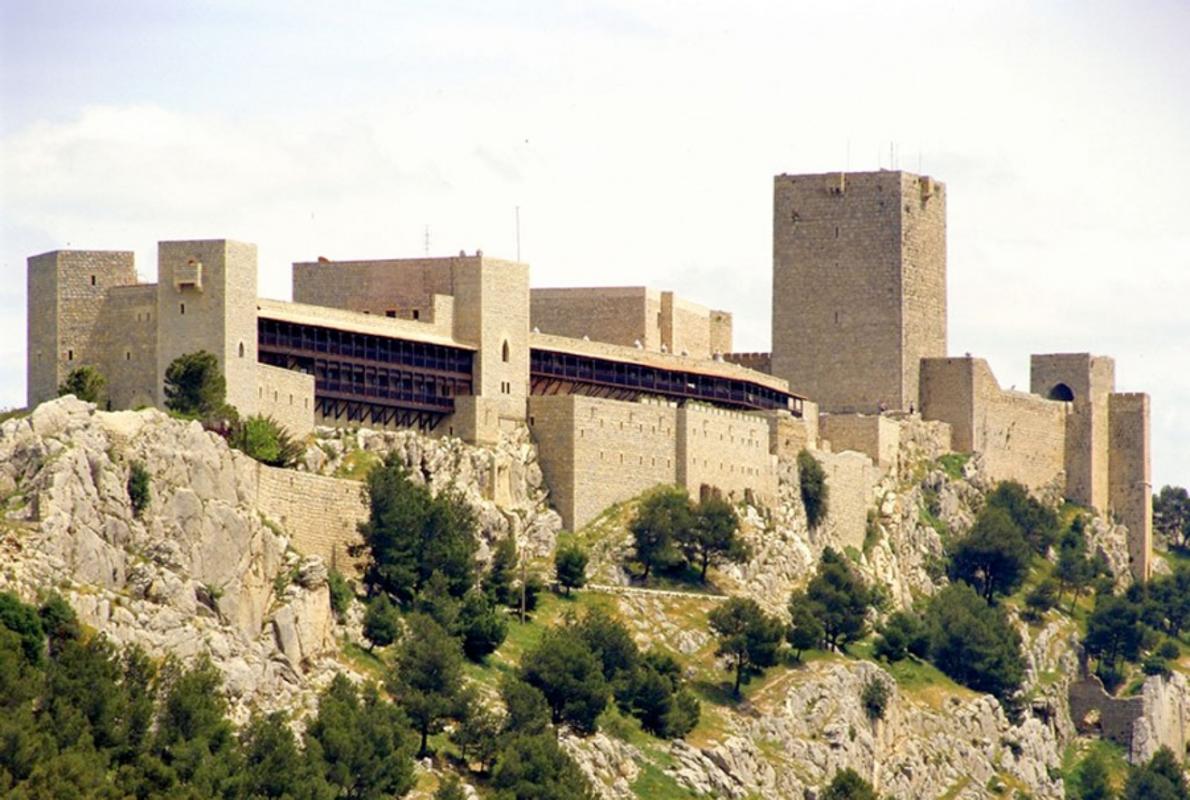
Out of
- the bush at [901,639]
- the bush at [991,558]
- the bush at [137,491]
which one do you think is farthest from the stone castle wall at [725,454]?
the bush at [137,491]

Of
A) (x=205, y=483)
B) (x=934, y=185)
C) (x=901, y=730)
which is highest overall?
(x=934, y=185)

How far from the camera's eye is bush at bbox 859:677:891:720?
141 meters

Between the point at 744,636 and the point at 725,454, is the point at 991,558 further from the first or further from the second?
the point at 744,636

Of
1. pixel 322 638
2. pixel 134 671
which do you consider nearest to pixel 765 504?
pixel 322 638

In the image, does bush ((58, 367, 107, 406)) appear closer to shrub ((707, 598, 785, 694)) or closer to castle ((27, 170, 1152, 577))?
castle ((27, 170, 1152, 577))

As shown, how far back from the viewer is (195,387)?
12206 centimetres

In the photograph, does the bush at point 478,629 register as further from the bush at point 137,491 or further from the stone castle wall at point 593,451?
the bush at point 137,491

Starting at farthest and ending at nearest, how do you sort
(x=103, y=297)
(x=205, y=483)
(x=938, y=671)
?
(x=938, y=671)
(x=103, y=297)
(x=205, y=483)

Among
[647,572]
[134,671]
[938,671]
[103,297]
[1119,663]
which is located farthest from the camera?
[1119,663]

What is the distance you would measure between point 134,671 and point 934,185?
6955 centimetres

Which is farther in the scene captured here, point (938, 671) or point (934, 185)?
point (934, 185)

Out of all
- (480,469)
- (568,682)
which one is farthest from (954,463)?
(568,682)

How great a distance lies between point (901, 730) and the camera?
470ft

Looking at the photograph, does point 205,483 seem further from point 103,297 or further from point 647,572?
point 647,572
